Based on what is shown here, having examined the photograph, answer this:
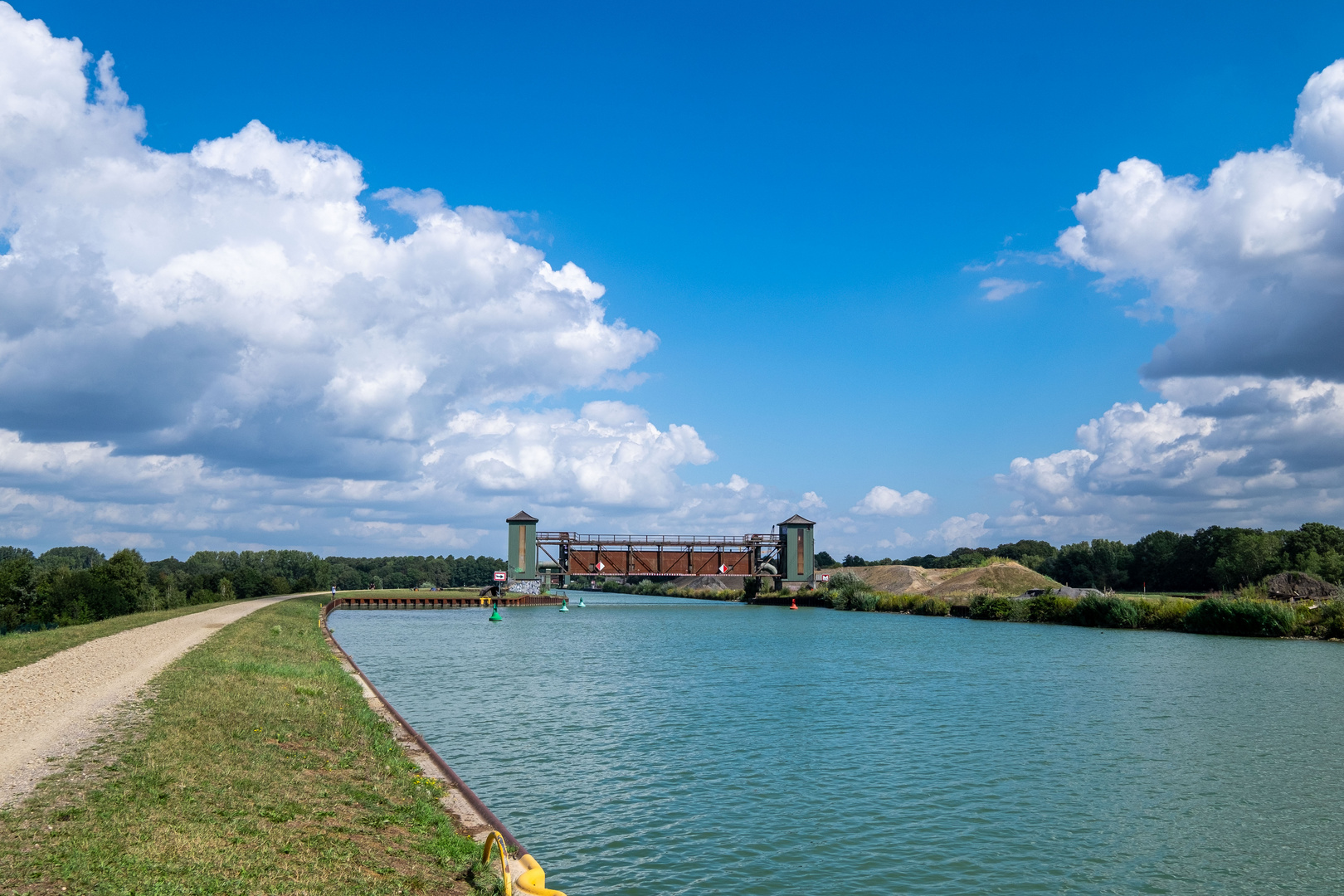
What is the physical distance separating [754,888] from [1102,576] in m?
127

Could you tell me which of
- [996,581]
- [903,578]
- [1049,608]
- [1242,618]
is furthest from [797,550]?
[1242,618]

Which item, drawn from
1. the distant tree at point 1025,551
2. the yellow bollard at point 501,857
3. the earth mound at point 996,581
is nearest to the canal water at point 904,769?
the yellow bollard at point 501,857

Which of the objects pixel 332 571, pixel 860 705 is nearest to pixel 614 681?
pixel 860 705

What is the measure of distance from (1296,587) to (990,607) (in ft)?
70.3

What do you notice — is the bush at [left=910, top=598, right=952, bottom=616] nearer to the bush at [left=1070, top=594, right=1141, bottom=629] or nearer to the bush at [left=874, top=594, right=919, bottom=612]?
the bush at [left=874, top=594, right=919, bottom=612]

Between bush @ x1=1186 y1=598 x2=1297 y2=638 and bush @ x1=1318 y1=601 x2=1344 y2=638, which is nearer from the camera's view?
bush @ x1=1318 y1=601 x2=1344 y2=638

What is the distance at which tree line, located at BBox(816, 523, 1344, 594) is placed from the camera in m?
88.4

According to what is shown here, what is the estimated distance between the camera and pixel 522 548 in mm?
82250

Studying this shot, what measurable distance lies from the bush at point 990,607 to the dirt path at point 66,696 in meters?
53.0

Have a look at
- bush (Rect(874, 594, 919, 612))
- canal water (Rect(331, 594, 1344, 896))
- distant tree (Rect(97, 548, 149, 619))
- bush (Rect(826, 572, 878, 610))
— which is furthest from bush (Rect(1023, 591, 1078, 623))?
distant tree (Rect(97, 548, 149, 619))

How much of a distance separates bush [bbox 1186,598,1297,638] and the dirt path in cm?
4946

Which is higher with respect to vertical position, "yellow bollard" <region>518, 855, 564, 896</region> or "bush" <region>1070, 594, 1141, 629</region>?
"yellow bollard" <region>518, 855, 564, 896</region>

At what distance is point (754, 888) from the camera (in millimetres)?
10094

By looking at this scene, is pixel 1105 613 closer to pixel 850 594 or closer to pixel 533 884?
pixel 850 594
